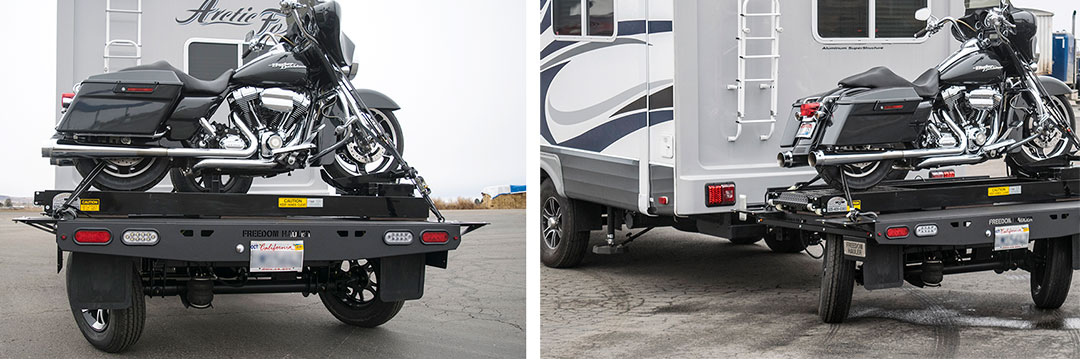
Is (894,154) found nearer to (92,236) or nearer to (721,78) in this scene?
(721,78)

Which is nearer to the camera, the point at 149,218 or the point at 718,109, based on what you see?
the point at 149,218

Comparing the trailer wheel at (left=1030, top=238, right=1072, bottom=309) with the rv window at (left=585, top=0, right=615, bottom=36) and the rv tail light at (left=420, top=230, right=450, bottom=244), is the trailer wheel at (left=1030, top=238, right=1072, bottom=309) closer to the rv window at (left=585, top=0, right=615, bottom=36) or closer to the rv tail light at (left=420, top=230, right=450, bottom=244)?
the rv window at (left=585, top=0, right=615, bottom=36)

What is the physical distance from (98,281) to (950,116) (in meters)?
4.71

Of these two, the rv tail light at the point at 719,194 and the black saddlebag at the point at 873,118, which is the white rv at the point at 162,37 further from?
the black saddlebag at the point at 873,118

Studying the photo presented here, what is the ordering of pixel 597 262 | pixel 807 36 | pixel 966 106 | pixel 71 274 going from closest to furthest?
pixel 71 274 < pixel 966 106 < pixel 807 36 < pixel 597 262

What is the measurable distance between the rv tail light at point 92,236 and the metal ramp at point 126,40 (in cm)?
178

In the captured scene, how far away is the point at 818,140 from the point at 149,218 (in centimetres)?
350

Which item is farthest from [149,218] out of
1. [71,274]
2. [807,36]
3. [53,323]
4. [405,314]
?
[807,36]

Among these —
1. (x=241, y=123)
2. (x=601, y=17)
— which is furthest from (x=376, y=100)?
(x=601, y=17)

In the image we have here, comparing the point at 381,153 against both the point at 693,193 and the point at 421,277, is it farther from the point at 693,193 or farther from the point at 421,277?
the point at 693,193

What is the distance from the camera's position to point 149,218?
16.9 feet

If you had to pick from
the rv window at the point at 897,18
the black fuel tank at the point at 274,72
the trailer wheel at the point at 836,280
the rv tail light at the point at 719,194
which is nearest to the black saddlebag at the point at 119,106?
the black fuel tank at the point at 274,72

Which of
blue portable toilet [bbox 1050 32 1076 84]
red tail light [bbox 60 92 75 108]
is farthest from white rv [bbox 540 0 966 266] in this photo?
blue portable toilet [bbox 1050 32 1076 84]

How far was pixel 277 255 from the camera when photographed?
199 inches
